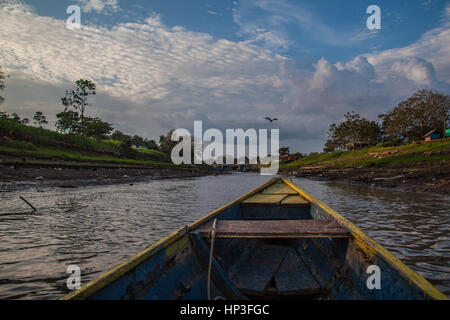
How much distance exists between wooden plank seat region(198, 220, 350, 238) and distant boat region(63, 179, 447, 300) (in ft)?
0.04

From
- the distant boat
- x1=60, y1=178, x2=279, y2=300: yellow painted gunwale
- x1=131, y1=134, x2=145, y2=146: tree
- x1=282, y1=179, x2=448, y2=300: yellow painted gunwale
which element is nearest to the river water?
x1=282, y1=179, x2=448, y2=300: yellow painted gunwale

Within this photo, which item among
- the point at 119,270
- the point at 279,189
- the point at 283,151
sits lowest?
the point at 119,270

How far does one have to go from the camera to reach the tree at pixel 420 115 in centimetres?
4425

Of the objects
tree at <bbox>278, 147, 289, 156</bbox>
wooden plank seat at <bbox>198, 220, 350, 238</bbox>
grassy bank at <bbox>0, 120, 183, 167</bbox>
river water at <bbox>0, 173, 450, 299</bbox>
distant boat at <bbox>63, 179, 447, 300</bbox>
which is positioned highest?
tree at <bbox>278, 147, 289, 156</bbox>

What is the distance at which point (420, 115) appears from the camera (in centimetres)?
4628

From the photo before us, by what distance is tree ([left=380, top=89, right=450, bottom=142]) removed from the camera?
4425 centimetres

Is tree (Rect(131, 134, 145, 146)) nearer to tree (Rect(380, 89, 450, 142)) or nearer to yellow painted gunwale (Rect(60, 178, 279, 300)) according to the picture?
tree (Rect(380, 89, 450, 142))

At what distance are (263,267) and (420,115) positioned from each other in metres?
56.1

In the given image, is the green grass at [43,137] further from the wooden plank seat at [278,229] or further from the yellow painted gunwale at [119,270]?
the yellow painted gunwale at [119,270]

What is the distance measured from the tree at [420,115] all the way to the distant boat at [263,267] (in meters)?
53.8

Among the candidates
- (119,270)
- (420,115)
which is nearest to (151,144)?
(420,115)

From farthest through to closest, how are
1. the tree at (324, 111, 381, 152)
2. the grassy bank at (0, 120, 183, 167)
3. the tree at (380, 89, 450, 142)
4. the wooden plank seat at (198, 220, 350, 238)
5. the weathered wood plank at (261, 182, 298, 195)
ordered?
1. the tree at (324, 111, 381, 152)
2. the tree at (380, 89, 450, 142)
3. the grassy bank at (0, 120, 183, 167)
4. the weathered wood plank at (261, 182, 298, 195)
5. the wooden plank seat at (198, 220, 350, 238)

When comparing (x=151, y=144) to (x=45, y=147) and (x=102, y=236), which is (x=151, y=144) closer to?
(x=45, y=147)
